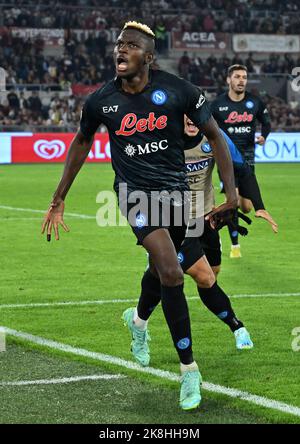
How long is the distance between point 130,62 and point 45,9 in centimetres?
3635

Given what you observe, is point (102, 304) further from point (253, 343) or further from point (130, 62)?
point (130, 62)

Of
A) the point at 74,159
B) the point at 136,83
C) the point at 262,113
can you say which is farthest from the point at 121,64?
the point at 262,113

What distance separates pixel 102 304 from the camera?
30.3ft

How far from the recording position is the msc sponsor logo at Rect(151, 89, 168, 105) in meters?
5.94

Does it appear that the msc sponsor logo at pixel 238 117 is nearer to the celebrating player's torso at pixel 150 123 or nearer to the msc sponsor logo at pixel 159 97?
the celebrating player's torso at pixel 150 123

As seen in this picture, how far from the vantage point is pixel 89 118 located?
619 cm

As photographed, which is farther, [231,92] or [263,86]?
[263,86]

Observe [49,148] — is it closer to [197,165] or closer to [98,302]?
[98,302]

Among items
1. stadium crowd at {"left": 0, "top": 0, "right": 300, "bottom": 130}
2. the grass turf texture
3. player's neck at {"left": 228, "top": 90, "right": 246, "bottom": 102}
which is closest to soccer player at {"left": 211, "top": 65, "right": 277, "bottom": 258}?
player's neck at {"left": 228, "top": 90, "right": 246, "bottom": 102}

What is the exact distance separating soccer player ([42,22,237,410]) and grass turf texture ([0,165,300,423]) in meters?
0.56

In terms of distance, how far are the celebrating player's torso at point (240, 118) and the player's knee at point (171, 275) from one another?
26.5ft

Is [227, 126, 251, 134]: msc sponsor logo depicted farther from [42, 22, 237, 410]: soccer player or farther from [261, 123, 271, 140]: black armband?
[42, 22, 237, 410]: soccer player

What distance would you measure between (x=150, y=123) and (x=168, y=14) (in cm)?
3963
